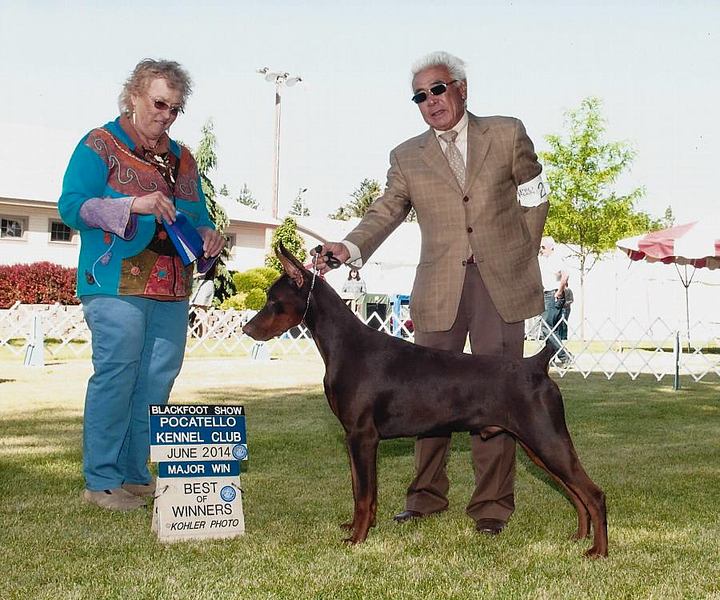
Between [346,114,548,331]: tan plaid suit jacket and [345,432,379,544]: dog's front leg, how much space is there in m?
0.79

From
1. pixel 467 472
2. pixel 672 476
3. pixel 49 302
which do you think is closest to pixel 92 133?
pixel 467 472

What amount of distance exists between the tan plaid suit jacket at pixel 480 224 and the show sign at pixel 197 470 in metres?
1.12

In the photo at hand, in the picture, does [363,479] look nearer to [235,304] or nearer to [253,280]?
[235,304]

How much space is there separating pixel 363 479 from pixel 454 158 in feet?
5.37

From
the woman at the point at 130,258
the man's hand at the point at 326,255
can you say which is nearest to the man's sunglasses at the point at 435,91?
the man's hand at the point at 326,255

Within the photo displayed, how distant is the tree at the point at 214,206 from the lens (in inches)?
964

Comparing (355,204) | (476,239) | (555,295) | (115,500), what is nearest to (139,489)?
(115,500)

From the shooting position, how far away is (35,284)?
2073 cm

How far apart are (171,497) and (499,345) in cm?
172

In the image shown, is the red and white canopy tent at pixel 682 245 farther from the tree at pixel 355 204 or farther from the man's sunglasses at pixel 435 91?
the tree at pixel 355 204

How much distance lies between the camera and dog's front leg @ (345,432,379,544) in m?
3.71

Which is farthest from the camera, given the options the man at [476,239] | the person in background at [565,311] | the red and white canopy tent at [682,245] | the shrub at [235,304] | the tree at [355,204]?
the tree at [355,204]

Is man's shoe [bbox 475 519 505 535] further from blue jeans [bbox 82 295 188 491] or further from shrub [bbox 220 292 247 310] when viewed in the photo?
shrub [bbox 220 292 247 310]

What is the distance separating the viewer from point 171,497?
3865 millimetres
